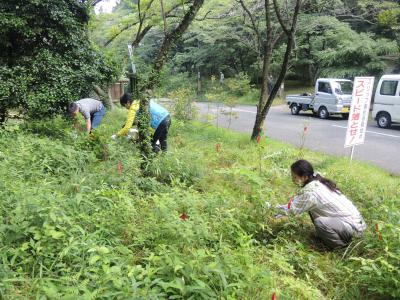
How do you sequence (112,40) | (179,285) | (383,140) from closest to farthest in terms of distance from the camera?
(179,285) < (383,140) < (112,40)

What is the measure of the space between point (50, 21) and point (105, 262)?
6178 millimetres

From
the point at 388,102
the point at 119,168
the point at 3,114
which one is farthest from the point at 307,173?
the point at 388,102

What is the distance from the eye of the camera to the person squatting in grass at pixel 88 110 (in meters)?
6.61

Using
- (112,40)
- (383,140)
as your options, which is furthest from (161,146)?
(112,40)

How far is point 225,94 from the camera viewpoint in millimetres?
11164

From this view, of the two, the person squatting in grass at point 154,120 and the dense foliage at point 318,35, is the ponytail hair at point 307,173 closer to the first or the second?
the person squatting in grass at point 154,120

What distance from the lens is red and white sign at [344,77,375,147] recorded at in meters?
5.98

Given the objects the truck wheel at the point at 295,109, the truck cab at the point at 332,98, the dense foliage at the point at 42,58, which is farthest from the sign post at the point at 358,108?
the truck wheel at the point at 295,109

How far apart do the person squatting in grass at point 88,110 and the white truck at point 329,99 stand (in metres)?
11.2

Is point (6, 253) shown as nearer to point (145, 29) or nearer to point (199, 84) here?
point (145, 29)

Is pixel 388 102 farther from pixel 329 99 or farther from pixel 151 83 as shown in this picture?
pixel 151 83

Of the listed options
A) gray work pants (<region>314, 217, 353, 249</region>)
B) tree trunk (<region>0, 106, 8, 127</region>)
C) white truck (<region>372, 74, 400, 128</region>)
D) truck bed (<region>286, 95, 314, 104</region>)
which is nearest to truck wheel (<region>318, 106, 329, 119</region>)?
truck bed (<region>286, 95, 314, 104</region>)

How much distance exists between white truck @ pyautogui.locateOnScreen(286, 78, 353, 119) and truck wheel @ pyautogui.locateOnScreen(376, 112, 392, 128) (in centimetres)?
201

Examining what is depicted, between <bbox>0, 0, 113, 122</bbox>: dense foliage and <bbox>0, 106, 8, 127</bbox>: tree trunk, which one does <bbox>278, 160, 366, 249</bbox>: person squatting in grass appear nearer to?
<bbox>0, 0, 113, 122</bbox>: dense foliage
